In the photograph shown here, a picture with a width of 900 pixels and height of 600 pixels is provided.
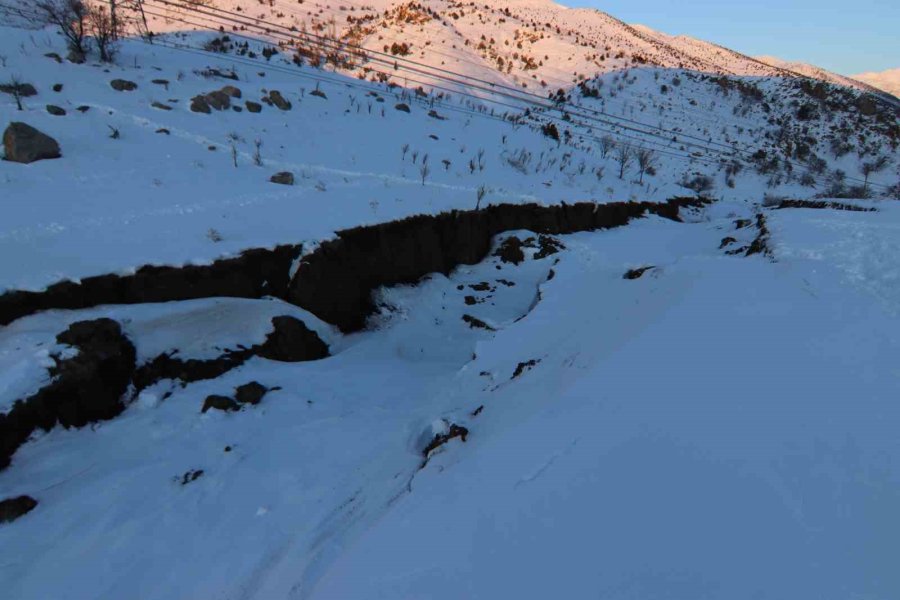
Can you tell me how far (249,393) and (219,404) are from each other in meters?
0.29

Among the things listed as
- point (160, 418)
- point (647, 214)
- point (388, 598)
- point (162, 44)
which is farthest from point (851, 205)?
point (162, 44)

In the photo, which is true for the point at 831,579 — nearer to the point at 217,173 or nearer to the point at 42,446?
the point at 42,446

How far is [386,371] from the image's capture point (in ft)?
A: 18.2

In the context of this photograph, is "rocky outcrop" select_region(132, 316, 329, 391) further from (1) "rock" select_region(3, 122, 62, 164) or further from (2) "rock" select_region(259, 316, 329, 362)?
(1) "rock" select_region(3, 122, 62, 164)

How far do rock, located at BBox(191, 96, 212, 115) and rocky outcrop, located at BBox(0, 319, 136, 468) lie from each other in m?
6.32

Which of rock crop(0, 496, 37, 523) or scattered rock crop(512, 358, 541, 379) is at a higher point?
scattered rock crop(512, 358, 541, 379)

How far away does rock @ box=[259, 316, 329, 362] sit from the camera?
207 inches

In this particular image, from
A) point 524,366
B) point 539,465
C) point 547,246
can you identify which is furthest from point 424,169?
point 539,465

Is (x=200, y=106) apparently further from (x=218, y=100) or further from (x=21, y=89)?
(x=21, y=89)

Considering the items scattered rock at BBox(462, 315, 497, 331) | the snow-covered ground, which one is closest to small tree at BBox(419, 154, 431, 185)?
scattered rock at BBox(462, 315, 497, 331)

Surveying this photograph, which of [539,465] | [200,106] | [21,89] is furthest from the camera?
[200,106]

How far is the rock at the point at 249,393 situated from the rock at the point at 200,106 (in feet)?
22.6

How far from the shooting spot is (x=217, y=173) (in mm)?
6992

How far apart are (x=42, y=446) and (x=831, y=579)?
5181 mm
